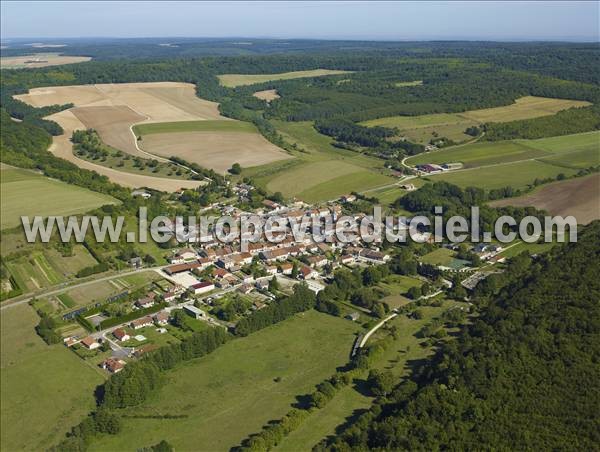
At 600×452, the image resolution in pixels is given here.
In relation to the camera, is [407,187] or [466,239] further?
[407,187]

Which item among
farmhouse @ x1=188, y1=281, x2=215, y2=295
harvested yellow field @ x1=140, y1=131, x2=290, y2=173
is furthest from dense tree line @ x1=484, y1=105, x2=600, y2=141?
farmhouse @ x1=188, y1=281, x2=215, y2=295

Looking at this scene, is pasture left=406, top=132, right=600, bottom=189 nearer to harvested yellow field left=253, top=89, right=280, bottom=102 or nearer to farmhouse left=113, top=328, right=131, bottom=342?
farmhouse left=113, top=328, right=131, bottom=342

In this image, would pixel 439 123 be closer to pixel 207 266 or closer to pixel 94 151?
pixel 94 151

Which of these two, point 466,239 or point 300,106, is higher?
point 300,106

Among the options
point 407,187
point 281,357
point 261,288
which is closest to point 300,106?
point 407,187

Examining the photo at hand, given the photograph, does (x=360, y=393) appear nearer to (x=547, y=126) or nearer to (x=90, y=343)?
(x=90, y=343)

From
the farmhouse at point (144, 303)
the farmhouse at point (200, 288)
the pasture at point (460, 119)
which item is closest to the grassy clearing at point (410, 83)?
the pasture at point (460, 119)

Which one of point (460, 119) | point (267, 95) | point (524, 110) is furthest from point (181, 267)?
point (267, 95)
